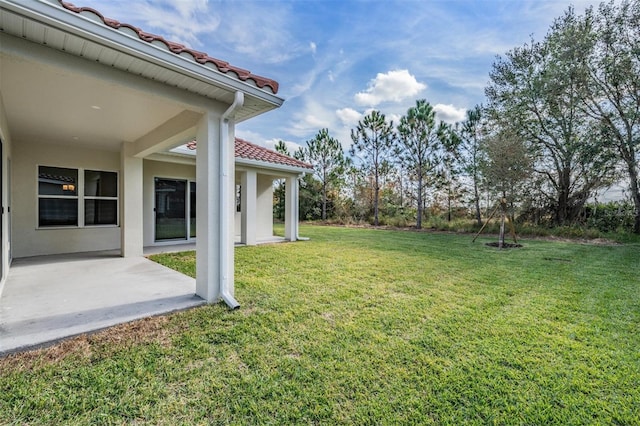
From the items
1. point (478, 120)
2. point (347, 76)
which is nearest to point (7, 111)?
point (347, 76)

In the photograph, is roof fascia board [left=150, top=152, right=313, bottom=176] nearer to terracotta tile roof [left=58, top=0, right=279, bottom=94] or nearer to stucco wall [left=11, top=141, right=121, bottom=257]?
stucco wall [left=11, top=141, right=121, bottom=257]

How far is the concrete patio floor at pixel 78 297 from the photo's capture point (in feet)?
10.7

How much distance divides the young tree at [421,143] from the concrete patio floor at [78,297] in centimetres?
1568

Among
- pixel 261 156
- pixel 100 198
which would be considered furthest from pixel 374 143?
pixel 100 198

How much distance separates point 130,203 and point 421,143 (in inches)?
631

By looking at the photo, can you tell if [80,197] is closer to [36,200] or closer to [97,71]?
[36,200]

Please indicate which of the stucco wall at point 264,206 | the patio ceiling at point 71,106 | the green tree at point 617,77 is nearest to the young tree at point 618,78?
the green tree at point 617,77

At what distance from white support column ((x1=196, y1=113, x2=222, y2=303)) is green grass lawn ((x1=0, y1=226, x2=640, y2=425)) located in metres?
0.50

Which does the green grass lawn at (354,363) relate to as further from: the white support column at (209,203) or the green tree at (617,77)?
the green tree at (617,77)

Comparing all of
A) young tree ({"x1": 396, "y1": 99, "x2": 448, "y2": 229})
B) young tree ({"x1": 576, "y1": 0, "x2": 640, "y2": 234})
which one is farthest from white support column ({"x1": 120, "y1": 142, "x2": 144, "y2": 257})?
young tree ({"x1": 576, "y1": 0, "x2": 640, "y2": 234})

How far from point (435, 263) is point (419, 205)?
11.4m

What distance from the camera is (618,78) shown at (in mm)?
11719

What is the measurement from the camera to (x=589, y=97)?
41.2 feet

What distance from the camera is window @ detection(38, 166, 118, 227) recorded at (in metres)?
7.67
